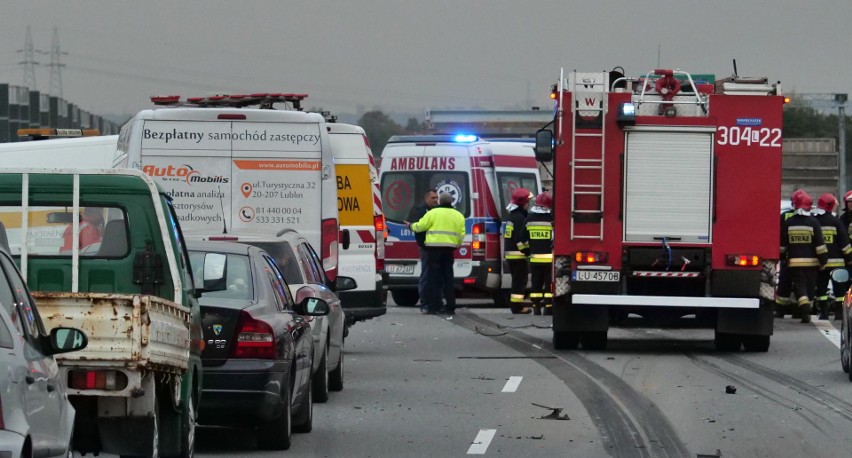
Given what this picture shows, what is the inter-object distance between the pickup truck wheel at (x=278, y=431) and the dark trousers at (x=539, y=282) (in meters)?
14.6

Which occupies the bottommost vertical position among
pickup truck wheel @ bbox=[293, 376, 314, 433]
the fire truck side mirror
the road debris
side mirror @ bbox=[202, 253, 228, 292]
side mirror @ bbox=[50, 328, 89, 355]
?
the road debris

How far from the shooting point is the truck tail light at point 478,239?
27.3 meters

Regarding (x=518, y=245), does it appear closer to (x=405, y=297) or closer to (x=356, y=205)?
(x=405, y=297)

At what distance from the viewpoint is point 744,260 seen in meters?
18.2

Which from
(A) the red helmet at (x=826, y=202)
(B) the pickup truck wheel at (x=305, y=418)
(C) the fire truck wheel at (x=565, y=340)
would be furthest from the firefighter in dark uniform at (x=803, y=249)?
(B) the pickup truck wheel at (x=305, y=418)

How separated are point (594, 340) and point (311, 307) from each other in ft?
25.8

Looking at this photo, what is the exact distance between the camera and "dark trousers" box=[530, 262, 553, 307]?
25.3 meters

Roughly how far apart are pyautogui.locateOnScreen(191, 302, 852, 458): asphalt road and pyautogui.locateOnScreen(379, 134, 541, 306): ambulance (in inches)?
222

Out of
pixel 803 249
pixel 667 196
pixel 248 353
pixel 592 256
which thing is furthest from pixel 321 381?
pixel 803 249

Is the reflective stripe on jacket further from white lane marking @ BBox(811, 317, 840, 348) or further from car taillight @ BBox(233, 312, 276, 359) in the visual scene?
car taillight @ BBox(233, 312, 276, 359)

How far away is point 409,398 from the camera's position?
1425 centimetres

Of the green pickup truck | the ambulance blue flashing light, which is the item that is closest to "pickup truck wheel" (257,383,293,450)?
the green pickup truck

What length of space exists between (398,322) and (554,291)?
572 cm

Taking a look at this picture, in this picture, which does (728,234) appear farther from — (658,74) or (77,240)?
(77,240)
